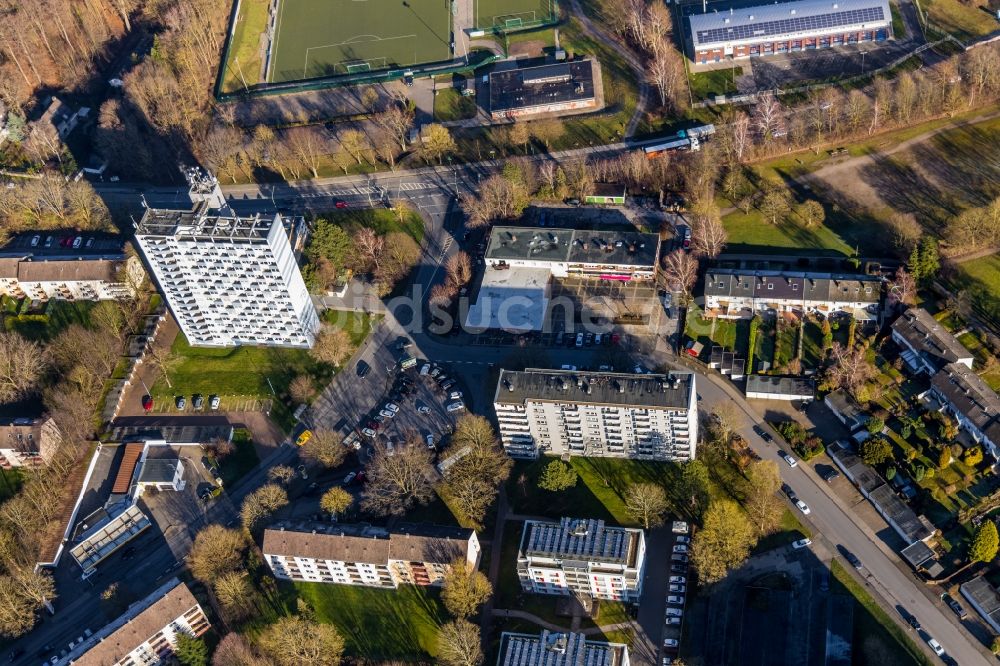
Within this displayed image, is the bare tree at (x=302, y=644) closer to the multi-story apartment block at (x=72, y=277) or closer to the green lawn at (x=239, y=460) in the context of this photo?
the green lawn at (x=239, y=460)

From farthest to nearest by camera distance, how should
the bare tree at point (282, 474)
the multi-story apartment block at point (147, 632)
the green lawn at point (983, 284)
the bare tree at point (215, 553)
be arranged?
1. the green lawn at point (983, 284)
2. the bare tree at point (282, 474)
3. the bare tree at point (215, 553)
4. the multi-story apartment block at point (147, 632)

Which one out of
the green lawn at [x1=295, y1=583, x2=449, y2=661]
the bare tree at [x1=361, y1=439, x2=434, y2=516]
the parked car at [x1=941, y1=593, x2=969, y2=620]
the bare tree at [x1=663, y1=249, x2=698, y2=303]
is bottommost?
the green lawn at [x1=295, y1=583, x2=449, y2=661]

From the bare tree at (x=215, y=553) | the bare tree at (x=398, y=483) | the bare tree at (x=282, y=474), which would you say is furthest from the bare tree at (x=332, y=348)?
the bare tree at (x=215, y=553)

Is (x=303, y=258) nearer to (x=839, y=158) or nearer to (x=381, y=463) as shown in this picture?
(x=381, y=463)

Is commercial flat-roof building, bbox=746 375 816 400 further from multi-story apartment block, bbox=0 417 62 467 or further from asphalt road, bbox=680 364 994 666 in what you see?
multi-story apartment block, bbox=0 417 62 467

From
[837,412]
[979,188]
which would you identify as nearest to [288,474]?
[837,412]

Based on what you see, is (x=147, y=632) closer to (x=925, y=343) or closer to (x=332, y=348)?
(x=332, y=348)

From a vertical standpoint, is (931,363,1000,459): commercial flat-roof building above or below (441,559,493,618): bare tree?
above

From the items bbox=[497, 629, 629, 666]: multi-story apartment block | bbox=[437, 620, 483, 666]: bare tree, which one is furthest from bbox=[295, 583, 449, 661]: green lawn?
bbox=[497, 629, 629, 666]: multi-story apartment block
